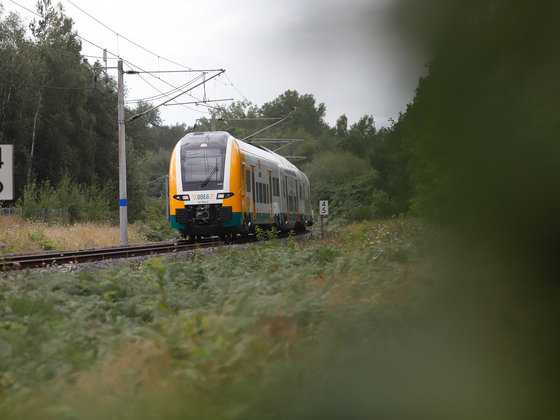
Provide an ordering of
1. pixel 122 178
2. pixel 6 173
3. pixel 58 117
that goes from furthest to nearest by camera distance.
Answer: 1. pixel 58 117
2. pixel 122 178
3. pixel 6 173

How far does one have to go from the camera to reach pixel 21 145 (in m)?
44.1

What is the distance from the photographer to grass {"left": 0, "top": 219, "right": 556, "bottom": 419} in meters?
2.38

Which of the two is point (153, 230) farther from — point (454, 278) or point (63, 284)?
point (454, 278)

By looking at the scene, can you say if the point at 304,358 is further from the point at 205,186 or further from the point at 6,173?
the point at 205,186

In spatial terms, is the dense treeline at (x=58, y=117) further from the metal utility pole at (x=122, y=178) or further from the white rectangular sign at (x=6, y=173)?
the white rectangular sign at (x=6, y=173)

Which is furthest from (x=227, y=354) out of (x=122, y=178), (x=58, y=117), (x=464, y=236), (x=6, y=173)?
(x=58, y=117)

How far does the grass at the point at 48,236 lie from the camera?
2100cm

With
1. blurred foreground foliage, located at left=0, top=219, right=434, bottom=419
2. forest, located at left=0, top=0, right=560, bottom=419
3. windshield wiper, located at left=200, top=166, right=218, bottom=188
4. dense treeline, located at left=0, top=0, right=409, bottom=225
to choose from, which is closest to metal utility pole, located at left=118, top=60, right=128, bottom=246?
windshield wiper, located at left=200, top=166, right=218, bottom=188

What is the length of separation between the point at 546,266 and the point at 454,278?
0.32 m

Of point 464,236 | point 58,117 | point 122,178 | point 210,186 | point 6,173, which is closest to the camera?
point 464,236

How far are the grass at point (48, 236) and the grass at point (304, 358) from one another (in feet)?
52.0

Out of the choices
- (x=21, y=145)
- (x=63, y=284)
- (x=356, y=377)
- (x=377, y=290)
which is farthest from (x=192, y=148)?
(x=21, y=145)

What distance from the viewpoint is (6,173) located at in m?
11.3

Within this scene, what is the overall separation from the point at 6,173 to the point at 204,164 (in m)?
8.78
